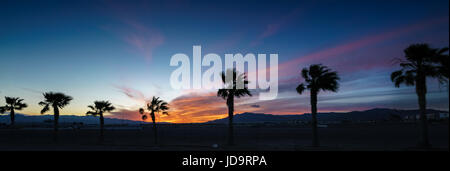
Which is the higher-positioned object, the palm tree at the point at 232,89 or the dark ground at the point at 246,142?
the palm tree at the point at 232,89

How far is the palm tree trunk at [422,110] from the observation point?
70.9 ft

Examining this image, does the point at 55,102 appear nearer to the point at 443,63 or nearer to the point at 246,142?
the point at 246,142

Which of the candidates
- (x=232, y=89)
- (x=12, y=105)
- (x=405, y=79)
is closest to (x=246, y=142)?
(x=232, y=89)

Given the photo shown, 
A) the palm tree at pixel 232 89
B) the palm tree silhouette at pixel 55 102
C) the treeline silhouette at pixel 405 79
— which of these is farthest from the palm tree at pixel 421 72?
the palm tree silhouette at pixel 55 102

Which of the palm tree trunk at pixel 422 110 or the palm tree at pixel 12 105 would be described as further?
→ the palm tree at pixel 12 105

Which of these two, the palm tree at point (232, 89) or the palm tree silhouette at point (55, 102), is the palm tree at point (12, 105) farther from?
the palm tree at point (232, 89)

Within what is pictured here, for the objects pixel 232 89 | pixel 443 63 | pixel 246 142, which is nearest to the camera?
pixel 443 63

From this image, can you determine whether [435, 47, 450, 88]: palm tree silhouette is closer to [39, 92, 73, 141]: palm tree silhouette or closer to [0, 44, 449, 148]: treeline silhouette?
[0, 44, 449, 148]: treeline silhouette

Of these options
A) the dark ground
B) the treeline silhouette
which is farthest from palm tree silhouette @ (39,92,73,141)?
the treeline silhouette

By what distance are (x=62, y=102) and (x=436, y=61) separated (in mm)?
50598

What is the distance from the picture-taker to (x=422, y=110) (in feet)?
73.1

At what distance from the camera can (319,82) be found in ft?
87.8
